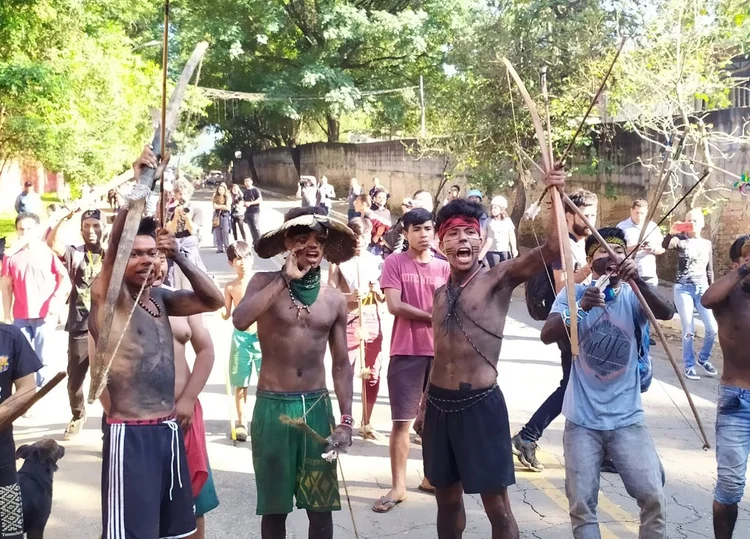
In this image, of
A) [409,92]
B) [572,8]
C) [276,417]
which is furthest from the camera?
[409,92]

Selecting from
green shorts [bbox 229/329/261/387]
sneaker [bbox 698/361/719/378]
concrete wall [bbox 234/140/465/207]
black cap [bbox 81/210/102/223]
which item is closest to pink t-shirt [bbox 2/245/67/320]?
black cap [bbox 81/210/102/223]

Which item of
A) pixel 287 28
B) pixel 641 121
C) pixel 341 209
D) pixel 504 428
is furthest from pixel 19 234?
pixel 287 28

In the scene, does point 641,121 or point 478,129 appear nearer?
point 641,121

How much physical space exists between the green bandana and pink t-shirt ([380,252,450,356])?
1397mm

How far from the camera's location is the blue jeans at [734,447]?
4.40 meters

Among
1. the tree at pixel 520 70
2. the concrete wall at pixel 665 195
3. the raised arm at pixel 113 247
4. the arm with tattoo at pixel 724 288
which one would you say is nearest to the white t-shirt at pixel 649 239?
the concrete wall at pixel 665 195

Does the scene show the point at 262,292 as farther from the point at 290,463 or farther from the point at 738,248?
the point at 738,248

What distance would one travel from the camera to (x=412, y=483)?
6074mm

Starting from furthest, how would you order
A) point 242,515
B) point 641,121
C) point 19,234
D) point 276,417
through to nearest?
point 641,121, point 19,234, point 242,515, point 276,417

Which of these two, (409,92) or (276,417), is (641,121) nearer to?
(276,417)

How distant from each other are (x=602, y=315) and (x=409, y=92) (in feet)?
113

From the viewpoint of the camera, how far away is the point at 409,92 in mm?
37812

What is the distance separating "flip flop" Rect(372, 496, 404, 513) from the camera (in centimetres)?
553

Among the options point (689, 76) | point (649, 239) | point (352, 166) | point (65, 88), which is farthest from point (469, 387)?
point (352, 166)
